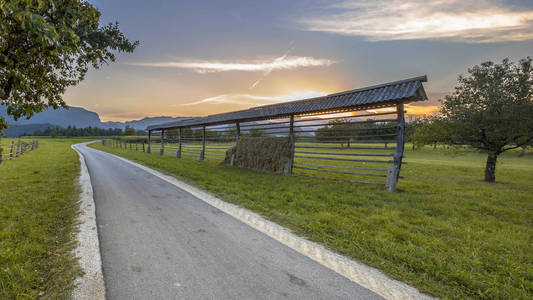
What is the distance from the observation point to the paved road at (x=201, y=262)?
6.64 feet

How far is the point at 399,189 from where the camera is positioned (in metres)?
7.14

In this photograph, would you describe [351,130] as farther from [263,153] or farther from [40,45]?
[40,45]

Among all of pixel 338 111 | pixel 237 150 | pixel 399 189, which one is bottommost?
pixel 399 189

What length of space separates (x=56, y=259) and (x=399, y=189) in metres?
8.34

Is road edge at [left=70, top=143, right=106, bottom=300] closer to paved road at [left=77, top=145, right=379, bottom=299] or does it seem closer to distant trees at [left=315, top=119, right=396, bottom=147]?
paved road at [left=77, top=145, right=379, bottom=299]

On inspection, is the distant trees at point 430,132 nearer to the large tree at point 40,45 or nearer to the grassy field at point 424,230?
the grassy field at point 424,230

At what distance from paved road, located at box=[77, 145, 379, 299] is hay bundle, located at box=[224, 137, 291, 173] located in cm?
626

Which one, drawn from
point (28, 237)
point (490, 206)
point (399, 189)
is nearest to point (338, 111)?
point (399, 189)

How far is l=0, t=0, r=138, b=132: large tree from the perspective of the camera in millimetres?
2354

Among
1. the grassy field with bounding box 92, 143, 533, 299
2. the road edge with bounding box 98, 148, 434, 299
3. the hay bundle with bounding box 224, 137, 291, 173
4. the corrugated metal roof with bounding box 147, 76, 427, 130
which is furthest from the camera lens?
the hay bundle with bounding box 224, 137, 291, 173

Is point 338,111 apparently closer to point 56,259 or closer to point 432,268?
point 432,268

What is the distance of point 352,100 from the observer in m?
7.67

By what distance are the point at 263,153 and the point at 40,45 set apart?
862 centimetres

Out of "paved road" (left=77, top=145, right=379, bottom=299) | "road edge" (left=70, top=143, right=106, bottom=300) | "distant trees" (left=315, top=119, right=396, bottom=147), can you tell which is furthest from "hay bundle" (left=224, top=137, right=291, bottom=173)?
"road edge" (left=70, top=143, right=106, bottom=300)
